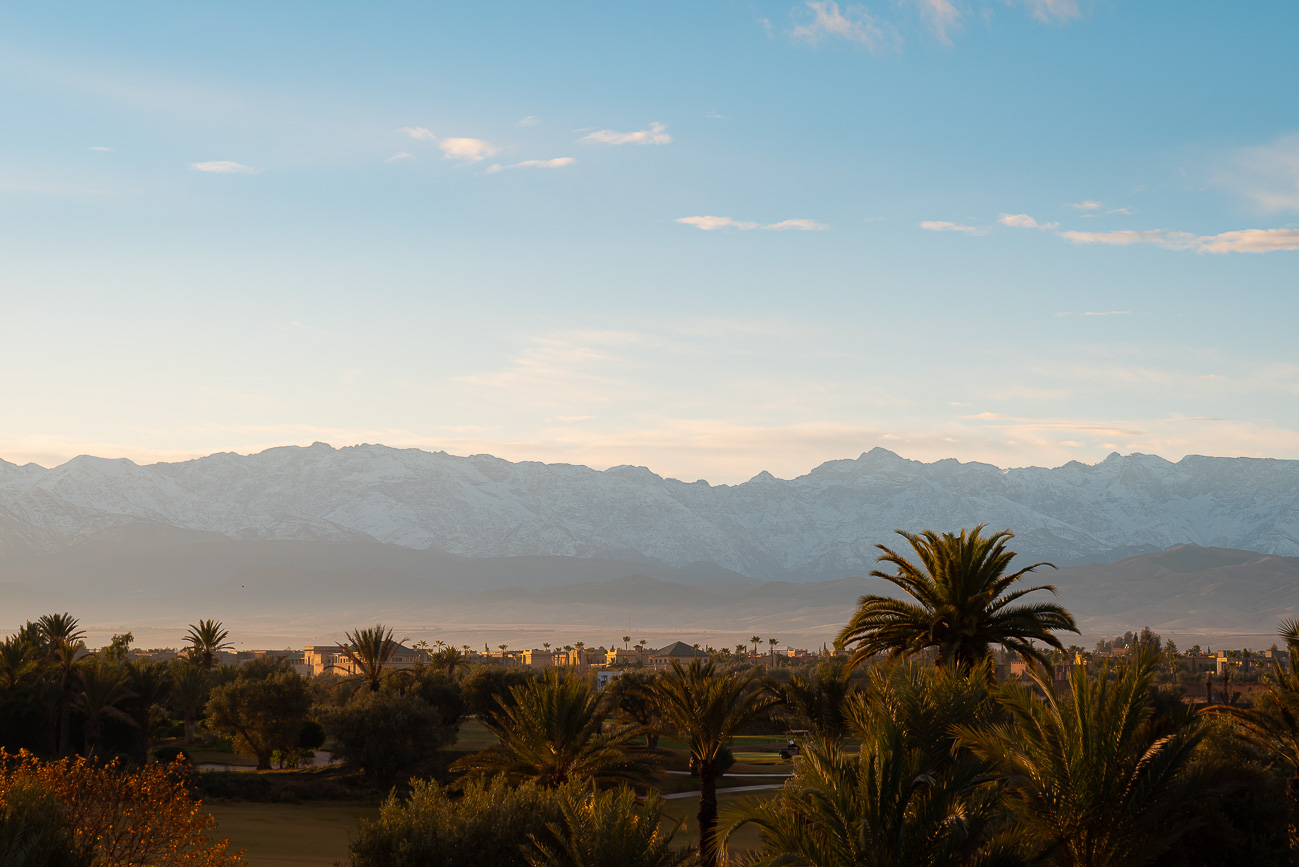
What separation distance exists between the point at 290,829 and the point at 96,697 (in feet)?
54.1

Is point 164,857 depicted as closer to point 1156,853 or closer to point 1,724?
point 1156,853

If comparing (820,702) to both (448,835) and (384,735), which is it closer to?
(448,835)

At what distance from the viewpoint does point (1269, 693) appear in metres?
28.6

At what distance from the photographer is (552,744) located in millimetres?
30438

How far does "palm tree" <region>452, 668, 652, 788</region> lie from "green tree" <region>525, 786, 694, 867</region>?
9637mm

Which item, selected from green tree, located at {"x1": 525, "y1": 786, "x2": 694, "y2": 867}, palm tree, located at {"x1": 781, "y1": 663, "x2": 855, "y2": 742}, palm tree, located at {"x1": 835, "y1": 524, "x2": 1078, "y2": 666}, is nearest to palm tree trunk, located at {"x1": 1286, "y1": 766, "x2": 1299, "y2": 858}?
palm tree, located at {"x1": 835, "y1": 524, "x2": 1078, "y2": 666}

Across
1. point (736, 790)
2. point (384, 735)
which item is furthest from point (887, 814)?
point (384, 735)

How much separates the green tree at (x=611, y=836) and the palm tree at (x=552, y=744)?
9.64 metres

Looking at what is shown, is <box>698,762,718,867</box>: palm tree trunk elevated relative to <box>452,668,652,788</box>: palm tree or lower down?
lower down

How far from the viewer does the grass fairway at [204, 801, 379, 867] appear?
3578cm

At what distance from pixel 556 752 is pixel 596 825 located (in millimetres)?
11661

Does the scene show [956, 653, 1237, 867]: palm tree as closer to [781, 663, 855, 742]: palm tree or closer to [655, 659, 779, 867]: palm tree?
[655, 659, 779, 867]: palm tree

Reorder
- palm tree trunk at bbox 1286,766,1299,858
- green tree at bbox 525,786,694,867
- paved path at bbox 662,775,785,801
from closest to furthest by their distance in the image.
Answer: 1. green tree at bbox 525,786,694,867
2. palm tree trunk at bbox 1286,766,1299,858
3. paved path at bbox 662,775,785,801

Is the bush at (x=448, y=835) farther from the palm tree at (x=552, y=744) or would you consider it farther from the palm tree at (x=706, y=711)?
the palm tree at (x=706, y=711)
